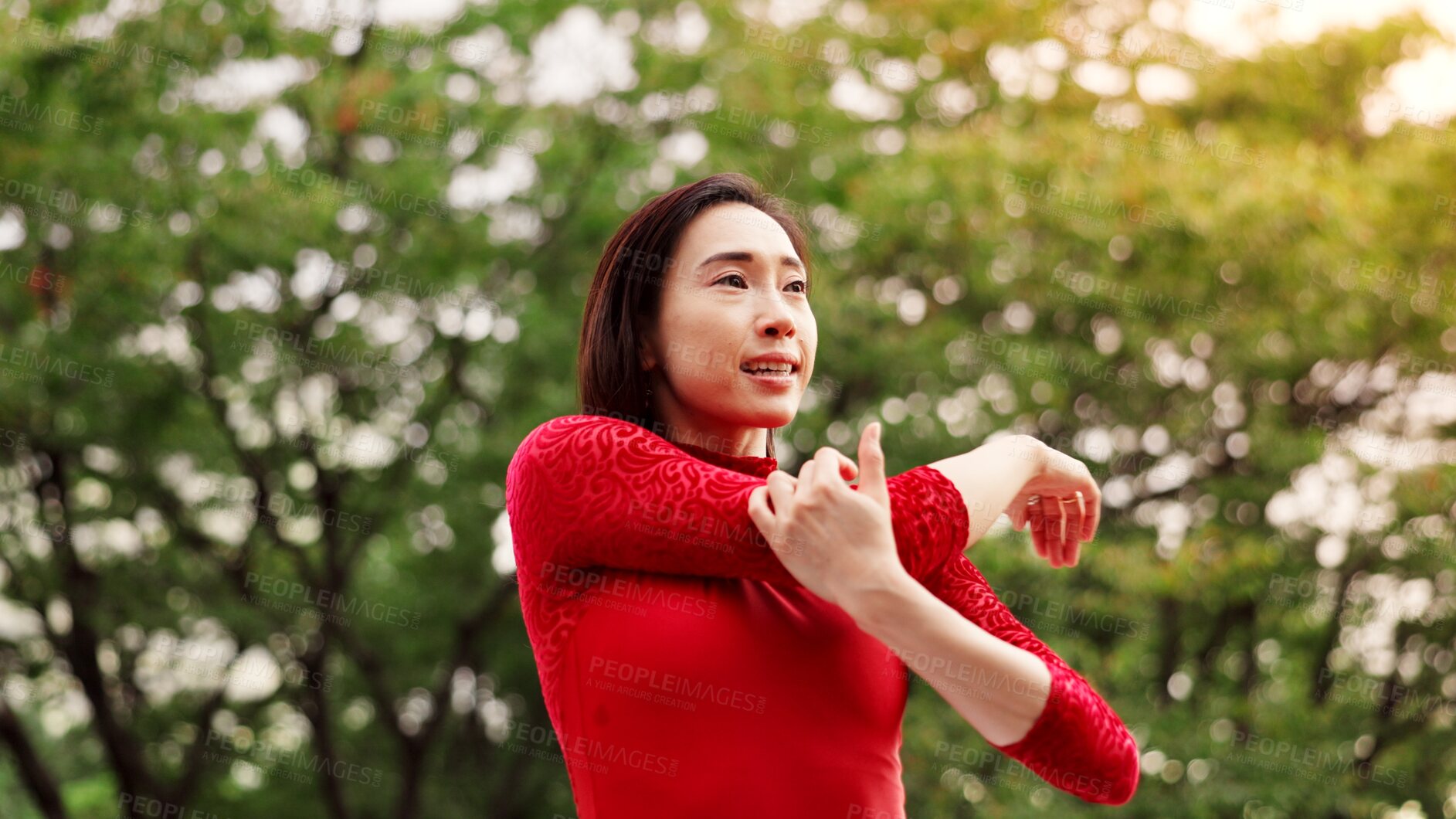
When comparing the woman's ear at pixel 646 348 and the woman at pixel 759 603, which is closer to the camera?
the woman at pixel 759 603

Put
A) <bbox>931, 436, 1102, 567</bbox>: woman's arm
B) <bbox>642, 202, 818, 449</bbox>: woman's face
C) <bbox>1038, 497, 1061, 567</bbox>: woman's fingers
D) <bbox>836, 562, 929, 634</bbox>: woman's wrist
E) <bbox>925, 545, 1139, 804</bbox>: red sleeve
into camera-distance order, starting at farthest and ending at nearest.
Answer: <bbox>1038, 497, 1061, 567</bbox>: woman's fingers < <bbox>642, 202, 818, 449</bbox>: woman's face < <bbox>931, 436, 1102, 567</bbox>: woman's arm < <bbox>925, 545, 1139, 804</bbox>: red sleeve < <bbox>836, 562, 929, 634</bbox>: woman's wrist

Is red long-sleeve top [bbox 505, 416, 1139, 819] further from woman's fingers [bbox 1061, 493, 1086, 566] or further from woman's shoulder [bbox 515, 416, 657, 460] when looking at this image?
→ woman's fingers [bbox 1061, 493, 1086, 566]

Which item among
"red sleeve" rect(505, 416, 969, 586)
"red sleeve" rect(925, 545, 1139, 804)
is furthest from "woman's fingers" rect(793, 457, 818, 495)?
"red sleeve" rect(925, 545, 1139, 804)

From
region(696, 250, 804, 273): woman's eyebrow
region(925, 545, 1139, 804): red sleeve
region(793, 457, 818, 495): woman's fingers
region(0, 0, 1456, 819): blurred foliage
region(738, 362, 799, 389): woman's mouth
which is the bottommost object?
region(0, 0, 1456, 819): blurred foliage

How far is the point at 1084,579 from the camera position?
34.1 feet

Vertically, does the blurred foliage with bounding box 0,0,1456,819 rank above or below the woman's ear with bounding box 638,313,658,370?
below

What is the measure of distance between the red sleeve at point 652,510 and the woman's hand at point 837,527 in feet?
0.28

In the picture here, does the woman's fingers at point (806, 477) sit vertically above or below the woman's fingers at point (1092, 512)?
above

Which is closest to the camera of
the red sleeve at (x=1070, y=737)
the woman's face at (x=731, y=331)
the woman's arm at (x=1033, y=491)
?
the red sleeve at (x=1070, y=737)

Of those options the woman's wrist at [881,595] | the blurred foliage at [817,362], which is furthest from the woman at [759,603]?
the blurred foliage at [817,362]

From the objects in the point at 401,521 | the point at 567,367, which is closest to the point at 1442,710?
the point at 567,367

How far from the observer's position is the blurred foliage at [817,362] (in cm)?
920

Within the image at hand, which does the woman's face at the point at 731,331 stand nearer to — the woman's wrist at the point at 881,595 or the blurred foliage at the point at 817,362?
the woman's wrist at the point at 881,595

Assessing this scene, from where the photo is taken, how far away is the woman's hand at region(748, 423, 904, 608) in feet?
4.74
